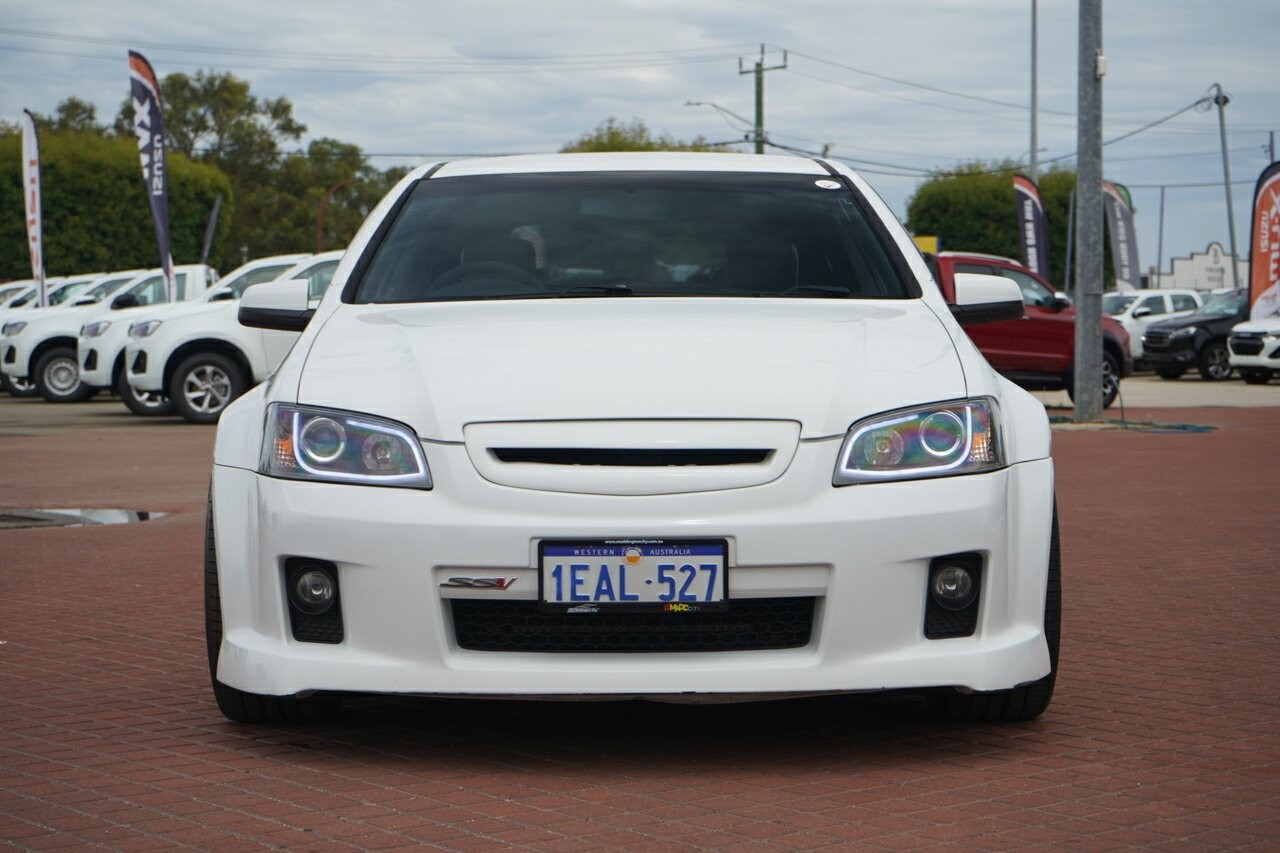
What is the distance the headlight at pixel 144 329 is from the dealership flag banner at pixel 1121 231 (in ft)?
61.4

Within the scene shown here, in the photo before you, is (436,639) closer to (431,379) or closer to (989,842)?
(431,379)

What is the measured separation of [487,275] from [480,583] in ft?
5.05

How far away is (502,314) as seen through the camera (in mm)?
4930

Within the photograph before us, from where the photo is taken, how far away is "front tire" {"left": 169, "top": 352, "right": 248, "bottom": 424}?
19.4 meters

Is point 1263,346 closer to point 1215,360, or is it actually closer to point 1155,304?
point 1215,360

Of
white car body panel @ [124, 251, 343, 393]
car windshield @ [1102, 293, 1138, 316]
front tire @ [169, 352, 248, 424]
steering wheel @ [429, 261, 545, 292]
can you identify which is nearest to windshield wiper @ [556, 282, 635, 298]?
steering wheel @ [429, 261, 545, 292]

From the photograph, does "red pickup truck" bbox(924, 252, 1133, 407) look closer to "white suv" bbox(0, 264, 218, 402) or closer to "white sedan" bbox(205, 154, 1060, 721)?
"white suv" bbox(0, 264, 218, 402)

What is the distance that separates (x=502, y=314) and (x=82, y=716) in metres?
1.59

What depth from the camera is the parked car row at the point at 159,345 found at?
19219mm

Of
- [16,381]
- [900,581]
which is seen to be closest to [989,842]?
[900,581]

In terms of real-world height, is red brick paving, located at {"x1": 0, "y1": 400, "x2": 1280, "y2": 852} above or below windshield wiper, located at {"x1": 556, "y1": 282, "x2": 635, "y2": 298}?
below

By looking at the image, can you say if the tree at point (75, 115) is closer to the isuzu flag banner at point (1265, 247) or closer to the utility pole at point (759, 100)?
the utility pole at point (759, 100)

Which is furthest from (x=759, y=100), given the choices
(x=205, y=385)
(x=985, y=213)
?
(x=205, y=385)

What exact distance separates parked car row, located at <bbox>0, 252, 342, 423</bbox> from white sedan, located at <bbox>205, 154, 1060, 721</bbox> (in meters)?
14.9
